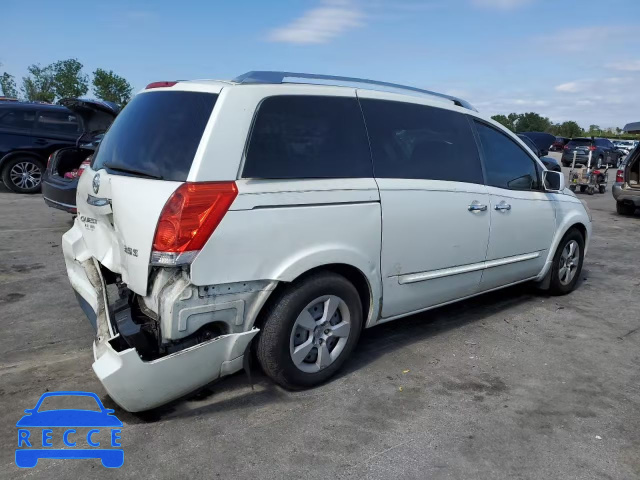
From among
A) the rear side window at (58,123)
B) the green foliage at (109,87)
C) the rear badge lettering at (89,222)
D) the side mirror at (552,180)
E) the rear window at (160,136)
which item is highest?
the green foliage at (109,87)

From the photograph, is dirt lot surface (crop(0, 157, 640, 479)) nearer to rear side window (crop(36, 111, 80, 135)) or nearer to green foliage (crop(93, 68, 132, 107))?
rear side window (crop(36, 111, 80, 135))

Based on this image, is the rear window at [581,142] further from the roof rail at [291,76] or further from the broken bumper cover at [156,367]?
the broken bumper cover at [156,367]

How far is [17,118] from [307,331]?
1044 centimetres

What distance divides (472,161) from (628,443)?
222cm

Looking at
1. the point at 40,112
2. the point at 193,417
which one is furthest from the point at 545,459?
the point at 40,112

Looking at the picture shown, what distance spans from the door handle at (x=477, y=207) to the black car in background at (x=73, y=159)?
4.45 metres

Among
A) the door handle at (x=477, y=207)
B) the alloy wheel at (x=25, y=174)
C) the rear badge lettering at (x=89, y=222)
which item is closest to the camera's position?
the rear badge lettering at (x=89, y=222)

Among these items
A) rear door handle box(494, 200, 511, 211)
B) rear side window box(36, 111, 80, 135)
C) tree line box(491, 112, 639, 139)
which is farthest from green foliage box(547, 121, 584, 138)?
rear door handle box(494, 200, 511, 211)

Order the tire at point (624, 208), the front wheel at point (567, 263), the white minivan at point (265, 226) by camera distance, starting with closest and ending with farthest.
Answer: the white minivan at point (265, 226)
the front wheel at point (567, 263)
the tire at point (624, 208)

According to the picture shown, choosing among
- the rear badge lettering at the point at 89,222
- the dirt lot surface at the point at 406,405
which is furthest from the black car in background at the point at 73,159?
the rear badge lettering at the point at 89,222

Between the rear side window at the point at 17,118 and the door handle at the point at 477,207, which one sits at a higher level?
the rear side window at the point at 17,118

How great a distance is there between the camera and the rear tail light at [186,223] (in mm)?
2701

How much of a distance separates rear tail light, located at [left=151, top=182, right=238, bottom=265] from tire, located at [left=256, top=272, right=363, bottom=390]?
2.01 ft

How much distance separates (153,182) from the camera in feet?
9.32
